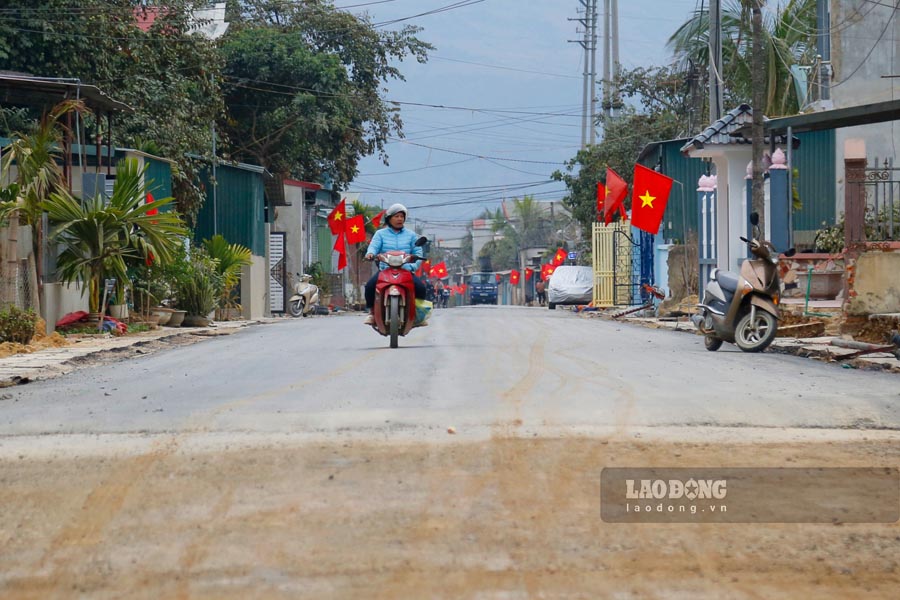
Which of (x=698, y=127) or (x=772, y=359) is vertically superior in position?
(x=698, y=127)

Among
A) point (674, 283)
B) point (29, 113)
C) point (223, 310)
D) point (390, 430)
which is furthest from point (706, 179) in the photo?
point (390, 430)

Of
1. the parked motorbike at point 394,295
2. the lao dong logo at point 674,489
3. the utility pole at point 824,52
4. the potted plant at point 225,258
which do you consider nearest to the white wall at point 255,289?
the potted plant at point 225,258

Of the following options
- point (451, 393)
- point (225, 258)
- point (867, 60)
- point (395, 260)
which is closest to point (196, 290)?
point (225, 258)

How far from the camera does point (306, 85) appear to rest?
42.6 metres

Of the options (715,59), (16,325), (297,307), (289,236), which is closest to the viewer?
(16,325)

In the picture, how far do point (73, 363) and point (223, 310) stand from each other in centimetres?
1754

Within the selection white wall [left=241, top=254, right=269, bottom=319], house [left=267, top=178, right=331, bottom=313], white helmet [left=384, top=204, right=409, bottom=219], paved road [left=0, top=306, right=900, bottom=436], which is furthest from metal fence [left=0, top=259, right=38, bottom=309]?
house [left=267, top=178, right=331, bottom=313]

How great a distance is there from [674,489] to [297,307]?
33.1 m

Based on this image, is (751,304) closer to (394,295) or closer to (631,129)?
(394,295)

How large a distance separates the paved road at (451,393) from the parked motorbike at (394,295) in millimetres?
420

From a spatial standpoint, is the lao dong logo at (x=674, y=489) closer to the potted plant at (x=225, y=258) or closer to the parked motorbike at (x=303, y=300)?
the potted plant at (x=225, y=258)

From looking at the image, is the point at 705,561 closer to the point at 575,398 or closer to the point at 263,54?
the point at 575,398

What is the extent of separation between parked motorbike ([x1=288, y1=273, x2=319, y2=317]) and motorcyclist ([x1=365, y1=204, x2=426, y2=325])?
23885 mm

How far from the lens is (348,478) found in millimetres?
5836
